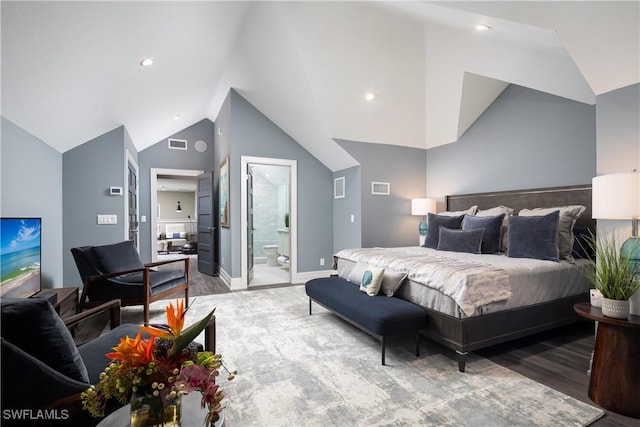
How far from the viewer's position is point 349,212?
5254 millimetres

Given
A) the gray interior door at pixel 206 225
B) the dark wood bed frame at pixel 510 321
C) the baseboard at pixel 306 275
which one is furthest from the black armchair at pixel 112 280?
the dark wood bed frame at pixel 510 321

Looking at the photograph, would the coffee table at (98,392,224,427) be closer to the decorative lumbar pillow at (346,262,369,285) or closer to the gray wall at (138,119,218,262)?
the decorative lumbar pillow at (346,262,369,285)

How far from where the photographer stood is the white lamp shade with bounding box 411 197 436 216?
4988 millimetres

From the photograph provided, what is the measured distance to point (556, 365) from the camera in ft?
7.68

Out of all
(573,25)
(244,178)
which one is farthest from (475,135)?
(244,178)

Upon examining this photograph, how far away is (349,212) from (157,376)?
4571 millimetres

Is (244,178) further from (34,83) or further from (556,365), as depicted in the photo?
(556,365)

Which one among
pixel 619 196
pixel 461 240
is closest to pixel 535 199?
pixel 461 240

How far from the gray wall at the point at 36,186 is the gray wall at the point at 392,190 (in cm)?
368

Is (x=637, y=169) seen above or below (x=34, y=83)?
below

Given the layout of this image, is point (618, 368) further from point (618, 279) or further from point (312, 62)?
point (312, 62)

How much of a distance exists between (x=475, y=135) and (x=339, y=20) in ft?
8.87

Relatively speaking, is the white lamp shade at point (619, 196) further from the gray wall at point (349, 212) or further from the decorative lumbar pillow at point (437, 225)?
the gray wall at point (349, 212)

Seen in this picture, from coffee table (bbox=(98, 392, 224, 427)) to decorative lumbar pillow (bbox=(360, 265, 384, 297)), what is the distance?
200 cm
